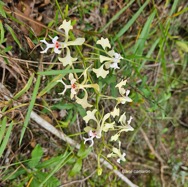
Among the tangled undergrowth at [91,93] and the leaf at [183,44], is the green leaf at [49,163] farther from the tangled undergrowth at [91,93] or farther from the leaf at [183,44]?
the leaf at [183,44]

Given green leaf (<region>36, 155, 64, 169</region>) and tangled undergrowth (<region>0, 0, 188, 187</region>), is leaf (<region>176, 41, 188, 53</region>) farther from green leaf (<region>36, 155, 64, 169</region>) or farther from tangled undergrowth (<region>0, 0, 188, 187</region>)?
green leaf (<region>36, 155, 64, 169</region>)

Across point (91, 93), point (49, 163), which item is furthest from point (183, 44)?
point (49, 163)

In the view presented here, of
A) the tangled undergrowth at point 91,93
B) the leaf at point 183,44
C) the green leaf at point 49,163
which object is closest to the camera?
the tangled undergrowth at point 91,93

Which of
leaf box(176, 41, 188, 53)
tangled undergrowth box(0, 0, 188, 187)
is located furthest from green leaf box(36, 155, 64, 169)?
leaf box(176, 41, 188, 53)

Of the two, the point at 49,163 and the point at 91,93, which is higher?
the point at 91,93

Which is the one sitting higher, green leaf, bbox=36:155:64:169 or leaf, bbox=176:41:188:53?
leaf, bbox=176:41:188:53

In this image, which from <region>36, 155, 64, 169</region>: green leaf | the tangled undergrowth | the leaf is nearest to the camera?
the tangled undergrowth

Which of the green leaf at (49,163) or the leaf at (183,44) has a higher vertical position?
the leaf at (183,44)

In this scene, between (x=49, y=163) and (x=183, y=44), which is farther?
(x=183, y=44)

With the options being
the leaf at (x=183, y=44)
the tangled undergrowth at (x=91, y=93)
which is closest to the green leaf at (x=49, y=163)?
the tangled undergrowth at (x=91, y=93)

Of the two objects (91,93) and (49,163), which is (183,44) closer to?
(91,93)
